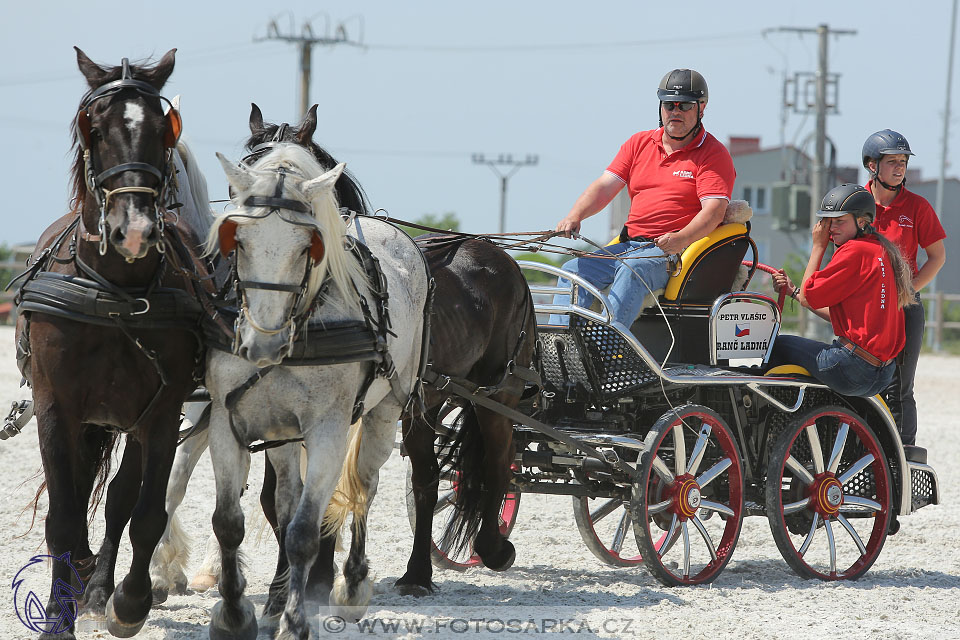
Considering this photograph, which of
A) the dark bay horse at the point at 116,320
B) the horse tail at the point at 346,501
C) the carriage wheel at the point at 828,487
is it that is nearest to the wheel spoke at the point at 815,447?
the carriage wheel at the point at 828,487

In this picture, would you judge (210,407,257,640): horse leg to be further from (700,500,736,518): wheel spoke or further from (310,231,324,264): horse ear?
(700,500,736,518): wheel spoke

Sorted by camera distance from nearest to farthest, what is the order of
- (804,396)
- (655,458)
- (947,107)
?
(655,458)
(804,396)
(947,107)

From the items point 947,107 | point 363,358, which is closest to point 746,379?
point 363,358

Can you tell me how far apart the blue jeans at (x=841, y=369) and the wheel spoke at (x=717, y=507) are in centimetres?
82

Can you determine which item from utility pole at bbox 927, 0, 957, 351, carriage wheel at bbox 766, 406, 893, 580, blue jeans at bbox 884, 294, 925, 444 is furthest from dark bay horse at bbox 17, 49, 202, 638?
utility pole at bbox 927, 0, 957, 351

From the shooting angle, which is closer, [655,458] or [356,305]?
[356,305]

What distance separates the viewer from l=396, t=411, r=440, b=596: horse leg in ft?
17.3

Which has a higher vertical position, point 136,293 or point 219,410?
point 136,293

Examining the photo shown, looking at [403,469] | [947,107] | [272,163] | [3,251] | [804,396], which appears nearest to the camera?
[272,163]

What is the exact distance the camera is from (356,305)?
4.14m

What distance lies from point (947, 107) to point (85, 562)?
28.3m

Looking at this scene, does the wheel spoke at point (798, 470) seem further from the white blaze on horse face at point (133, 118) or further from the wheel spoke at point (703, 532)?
the white blaze on horse face at point (133, 118)

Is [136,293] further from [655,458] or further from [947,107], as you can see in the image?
[947,107]

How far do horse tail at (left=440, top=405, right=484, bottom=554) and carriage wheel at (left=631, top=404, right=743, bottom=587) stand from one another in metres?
0.81
